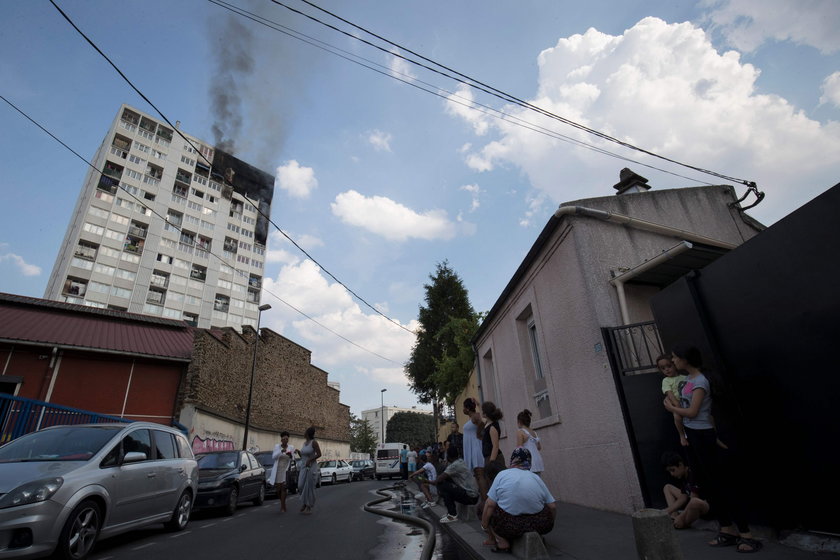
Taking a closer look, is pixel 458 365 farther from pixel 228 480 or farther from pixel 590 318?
pixel 590 318

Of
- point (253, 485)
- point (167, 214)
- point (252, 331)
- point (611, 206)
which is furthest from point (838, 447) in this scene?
point (167, 214)

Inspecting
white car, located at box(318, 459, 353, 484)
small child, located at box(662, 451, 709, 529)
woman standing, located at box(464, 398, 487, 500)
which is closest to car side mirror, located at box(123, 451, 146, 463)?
woman standing, located at box(464, 398, 487, 500)

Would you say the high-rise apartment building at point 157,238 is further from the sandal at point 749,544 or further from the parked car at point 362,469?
the sandal at point 749,544

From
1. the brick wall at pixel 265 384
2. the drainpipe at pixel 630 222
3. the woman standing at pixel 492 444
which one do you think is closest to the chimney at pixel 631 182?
the drainpipe at pixel 630 222

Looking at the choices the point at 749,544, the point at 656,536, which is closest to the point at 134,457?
the point at 656,536

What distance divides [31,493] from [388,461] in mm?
27090

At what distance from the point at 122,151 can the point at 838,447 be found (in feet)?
193

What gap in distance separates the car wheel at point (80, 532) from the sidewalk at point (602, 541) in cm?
419

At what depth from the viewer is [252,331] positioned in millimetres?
27875

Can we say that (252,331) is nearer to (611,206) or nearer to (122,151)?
(611,206)

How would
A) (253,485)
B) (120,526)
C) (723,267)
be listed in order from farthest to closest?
1. (253,485)
2. (120,526)
3. (723,267)

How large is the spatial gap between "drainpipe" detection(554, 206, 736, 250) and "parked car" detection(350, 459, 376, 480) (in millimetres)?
27497

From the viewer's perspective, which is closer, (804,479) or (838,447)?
(838,447)

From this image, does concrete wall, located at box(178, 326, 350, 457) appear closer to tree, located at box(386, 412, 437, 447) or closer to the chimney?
the chimney
